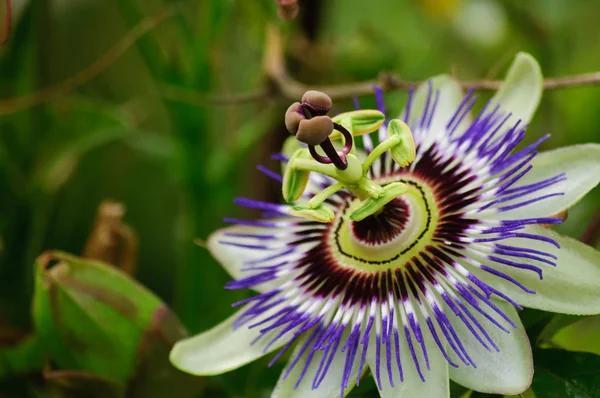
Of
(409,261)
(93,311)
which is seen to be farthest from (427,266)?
(93,311)

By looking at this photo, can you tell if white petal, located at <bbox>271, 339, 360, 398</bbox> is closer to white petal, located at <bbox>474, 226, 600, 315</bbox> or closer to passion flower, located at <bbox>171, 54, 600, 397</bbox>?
passion flower, located at <bbox>171, 54, 600, 397</bbox>

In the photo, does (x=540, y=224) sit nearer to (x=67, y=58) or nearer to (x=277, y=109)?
(x=277, y=109)

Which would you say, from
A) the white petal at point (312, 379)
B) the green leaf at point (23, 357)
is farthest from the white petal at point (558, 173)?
the green leaf at point (23, 357)

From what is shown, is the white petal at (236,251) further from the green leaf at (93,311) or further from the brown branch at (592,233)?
→ the brown branch at (592,233)

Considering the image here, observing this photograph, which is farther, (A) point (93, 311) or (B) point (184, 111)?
(B) point (184, 111)

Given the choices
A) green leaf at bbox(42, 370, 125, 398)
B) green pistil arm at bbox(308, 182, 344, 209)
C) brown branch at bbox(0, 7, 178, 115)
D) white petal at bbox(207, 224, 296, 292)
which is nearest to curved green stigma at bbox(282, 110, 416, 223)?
green pistil arm at bbox(308, 182, 344, 209)

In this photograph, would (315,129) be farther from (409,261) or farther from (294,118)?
(409,261)
